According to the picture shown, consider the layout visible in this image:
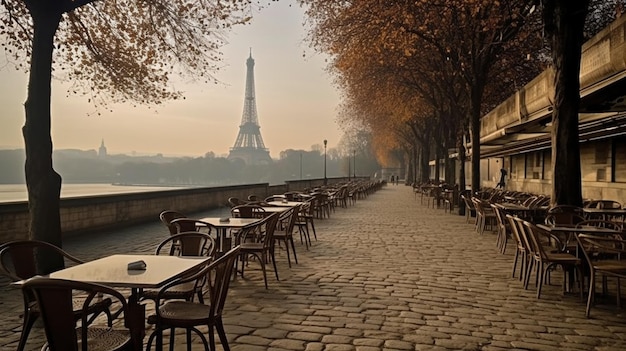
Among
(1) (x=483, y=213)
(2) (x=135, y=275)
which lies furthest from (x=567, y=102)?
(2) (x=135, y=275)

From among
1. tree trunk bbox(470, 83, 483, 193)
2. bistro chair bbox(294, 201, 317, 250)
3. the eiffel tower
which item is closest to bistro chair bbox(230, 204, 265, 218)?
bistro chair bbox(294, 201, 317, 250)

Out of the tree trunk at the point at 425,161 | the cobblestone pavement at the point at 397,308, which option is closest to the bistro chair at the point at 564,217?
the cobblestone pavement at the point at 397,308

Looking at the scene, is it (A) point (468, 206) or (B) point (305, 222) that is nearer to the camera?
(B) point (305, 222)

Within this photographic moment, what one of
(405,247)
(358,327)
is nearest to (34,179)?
(358,327)

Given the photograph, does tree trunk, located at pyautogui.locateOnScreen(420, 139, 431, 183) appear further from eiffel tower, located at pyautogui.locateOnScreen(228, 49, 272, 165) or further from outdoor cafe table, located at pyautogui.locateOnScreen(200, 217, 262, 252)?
eiffel tower, located at pyautogui.locateOnScreen(228, 49, 272, 165)

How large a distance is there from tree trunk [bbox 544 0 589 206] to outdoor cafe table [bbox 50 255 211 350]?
7424 millimetres

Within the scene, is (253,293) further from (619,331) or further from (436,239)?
(436,239)

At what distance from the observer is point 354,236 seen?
41.5 feet

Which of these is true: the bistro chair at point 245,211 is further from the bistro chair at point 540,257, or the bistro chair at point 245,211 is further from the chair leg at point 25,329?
the chair leg at point 25,329

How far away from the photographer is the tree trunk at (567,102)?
360 inches

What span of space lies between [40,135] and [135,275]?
3.15 metres

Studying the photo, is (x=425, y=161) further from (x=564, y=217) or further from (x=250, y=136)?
(x=250, y=136)

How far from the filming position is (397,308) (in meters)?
5.73

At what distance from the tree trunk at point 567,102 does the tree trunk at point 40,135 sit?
830 centimetres
